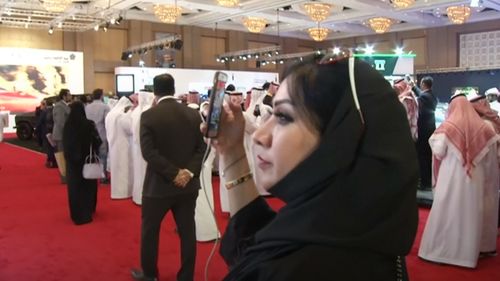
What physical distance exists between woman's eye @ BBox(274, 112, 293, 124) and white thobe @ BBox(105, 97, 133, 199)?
5792 mm

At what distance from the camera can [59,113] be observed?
796cm

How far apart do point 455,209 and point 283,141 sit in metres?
3.59

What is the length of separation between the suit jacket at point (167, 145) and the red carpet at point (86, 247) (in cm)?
88

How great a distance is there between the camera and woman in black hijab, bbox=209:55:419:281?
793mm

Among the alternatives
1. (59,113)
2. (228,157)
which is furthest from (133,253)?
(59,113)

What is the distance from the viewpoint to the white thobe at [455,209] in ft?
13.2

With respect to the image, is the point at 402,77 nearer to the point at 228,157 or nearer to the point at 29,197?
the point at 29,197

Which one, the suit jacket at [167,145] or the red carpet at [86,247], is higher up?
the suit jacket at [167,145]

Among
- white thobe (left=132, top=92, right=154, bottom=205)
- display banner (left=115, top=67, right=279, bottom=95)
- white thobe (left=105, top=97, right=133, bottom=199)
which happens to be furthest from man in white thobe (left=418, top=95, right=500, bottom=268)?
display banner (left=115, top=67, right=279, bottom=95)

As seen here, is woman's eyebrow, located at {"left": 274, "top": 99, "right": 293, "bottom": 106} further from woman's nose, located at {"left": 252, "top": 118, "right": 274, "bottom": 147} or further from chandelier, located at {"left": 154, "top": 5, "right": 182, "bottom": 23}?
chandelier, located at {"left": 154, "top": 5, "right": 182, "bottom": 23}

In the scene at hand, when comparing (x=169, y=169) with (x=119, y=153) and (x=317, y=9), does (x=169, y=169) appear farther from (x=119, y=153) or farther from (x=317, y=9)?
(x=317, y=9)

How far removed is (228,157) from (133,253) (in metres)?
3.35

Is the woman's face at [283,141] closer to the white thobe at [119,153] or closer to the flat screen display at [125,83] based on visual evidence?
the white thobe at [119,153]

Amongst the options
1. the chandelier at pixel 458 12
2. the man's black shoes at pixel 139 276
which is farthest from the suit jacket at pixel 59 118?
the chandelier at pixel 458 12
